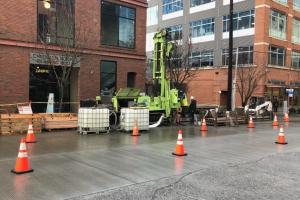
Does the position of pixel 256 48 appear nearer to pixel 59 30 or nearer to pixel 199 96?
pixel 199 96

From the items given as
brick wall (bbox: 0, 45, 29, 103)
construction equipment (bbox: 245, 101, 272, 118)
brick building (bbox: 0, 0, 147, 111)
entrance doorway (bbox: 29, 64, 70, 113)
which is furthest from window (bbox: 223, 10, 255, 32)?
brick wall (bbox: 0, 45, 29, 103)

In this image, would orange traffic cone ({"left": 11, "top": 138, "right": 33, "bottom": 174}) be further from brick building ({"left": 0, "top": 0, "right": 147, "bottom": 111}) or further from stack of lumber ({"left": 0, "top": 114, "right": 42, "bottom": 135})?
brick building ({"left": 0, "top": 0, "right": 147, "bottom": 111})

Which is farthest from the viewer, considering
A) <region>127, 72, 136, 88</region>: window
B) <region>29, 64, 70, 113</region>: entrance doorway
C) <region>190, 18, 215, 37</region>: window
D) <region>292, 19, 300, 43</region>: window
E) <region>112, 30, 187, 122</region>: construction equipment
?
<region>190, 18, 215, 37</region>: window

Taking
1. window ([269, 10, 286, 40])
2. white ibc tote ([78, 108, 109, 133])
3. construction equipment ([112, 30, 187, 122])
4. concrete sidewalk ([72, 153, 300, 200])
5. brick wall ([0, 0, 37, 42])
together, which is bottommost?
concrete sidewalk ([72, 153, 300, 200])

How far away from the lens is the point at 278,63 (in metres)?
44.5

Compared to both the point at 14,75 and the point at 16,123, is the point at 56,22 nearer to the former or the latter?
the point at 14,75

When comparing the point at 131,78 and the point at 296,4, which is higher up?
the point at 296,4

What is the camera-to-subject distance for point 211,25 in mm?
48188

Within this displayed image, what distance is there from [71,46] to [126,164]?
1384cm

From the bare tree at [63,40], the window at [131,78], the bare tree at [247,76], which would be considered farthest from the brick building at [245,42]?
the bare tree at [63,40]

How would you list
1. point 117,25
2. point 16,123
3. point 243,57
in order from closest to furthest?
point 16,123 < point 117,25 < point 243,57

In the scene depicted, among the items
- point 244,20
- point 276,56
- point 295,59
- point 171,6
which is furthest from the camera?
point 171,6

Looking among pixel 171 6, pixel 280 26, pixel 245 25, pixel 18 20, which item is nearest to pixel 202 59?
pixel 245 25

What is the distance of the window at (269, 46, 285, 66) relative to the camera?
43.0 metres
